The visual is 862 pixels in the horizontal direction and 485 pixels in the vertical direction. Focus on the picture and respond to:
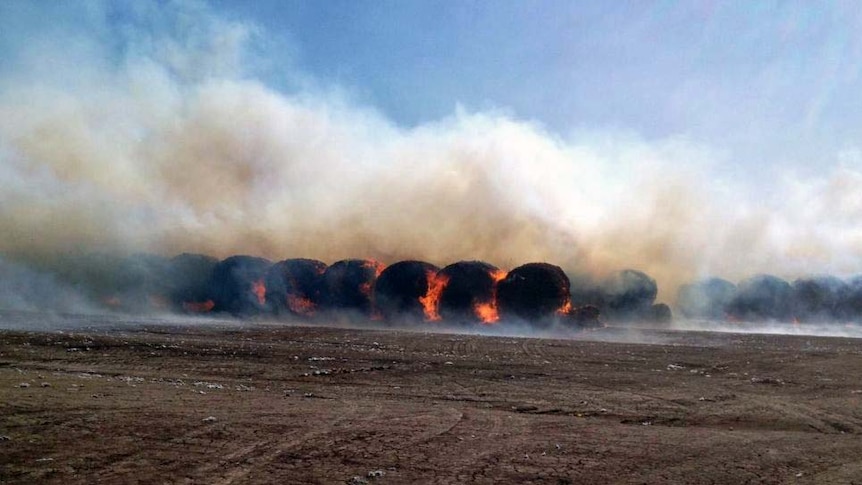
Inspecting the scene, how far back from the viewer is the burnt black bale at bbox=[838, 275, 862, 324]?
334ft

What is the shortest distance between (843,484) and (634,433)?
15.3 ft

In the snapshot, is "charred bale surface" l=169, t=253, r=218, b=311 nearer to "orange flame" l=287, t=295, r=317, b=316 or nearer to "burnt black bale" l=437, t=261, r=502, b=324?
"orange flame" l=287, t=295, r=317, b=316

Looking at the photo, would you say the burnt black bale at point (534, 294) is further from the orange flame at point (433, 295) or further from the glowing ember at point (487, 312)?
the orange flame at point (433, 295)

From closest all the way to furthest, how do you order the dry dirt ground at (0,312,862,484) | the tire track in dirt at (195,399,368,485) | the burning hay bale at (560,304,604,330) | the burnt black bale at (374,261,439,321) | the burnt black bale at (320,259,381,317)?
the tire track in dirt at (195,399,368,485), the dry dirt ground at (0,312,862,484), the burning hay bale at (560,304,604,330), the burnt black bale at (374,261,439,321), the burnt black bale at (320,259,381,317)

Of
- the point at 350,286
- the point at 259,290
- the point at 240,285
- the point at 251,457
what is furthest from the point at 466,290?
the point at 251,457

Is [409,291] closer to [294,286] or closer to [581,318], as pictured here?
[294,286]

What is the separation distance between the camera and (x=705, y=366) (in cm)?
3138

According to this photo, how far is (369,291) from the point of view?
273 feet

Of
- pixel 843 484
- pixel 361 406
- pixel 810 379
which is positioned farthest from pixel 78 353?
pixel 810 379

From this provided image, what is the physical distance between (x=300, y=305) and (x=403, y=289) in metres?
16.4

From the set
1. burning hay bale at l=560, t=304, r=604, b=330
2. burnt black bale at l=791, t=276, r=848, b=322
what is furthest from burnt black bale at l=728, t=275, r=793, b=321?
burning hay bale at l=560, t=304, r=604, b=330

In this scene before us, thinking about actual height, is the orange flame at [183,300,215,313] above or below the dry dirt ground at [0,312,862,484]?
above

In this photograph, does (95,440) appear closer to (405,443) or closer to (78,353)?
(405,443)

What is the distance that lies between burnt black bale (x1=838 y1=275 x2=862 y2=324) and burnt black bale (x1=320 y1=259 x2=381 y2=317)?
83.0m
